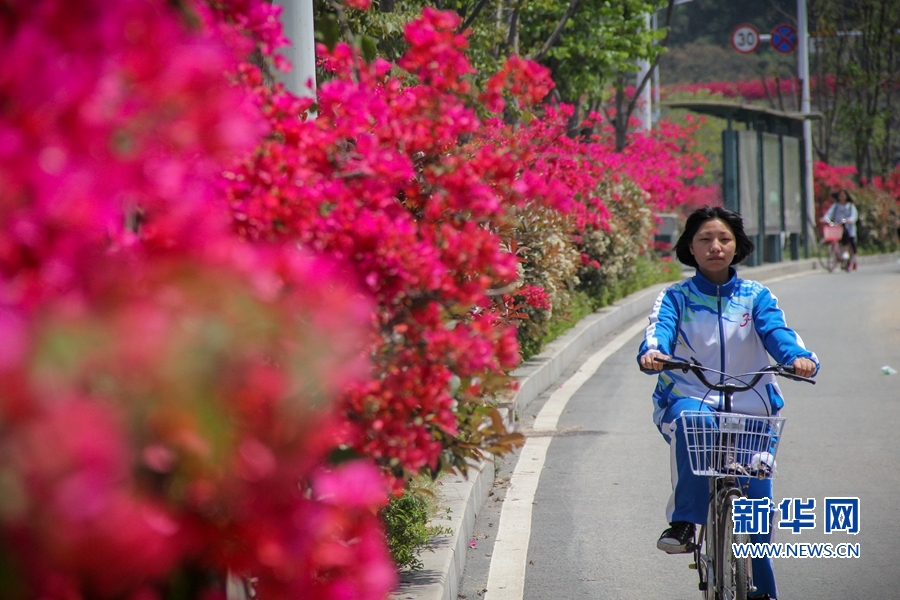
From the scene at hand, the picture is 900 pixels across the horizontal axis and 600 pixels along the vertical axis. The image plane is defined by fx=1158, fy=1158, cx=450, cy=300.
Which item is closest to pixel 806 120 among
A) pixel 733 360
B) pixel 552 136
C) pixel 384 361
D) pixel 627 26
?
pixel 627 26

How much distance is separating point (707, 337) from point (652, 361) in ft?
1.23

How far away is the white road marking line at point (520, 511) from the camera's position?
5.16 m

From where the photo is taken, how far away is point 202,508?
1346 mm

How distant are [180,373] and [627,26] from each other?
17403 mm

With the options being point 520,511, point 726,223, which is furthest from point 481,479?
point 726,223

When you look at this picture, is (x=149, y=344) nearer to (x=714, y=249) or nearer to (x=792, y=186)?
(x=714, y=249)

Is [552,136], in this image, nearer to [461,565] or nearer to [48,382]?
[461,565]

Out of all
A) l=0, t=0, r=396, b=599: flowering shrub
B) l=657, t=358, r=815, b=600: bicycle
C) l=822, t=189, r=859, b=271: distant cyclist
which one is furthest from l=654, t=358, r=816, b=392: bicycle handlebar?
l=822, t=189, r=859, b=271: distant cyclist

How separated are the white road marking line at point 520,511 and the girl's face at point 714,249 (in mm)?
1612

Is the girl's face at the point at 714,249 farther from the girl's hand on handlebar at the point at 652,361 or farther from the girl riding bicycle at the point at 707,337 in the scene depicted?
the girl's hand on handlebar at the point at 652,361

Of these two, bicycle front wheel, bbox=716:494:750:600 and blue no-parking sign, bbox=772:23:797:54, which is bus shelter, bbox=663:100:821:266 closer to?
blue no-parking sign, bbox=772:23:797:54

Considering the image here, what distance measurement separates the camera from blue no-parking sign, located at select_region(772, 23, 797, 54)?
32.4 m

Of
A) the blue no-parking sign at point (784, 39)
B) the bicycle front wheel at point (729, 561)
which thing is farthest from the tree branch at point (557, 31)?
the blue no-parking sign at point (784, 39)

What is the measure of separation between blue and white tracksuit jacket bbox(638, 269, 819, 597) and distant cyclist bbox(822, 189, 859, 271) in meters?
23.4
